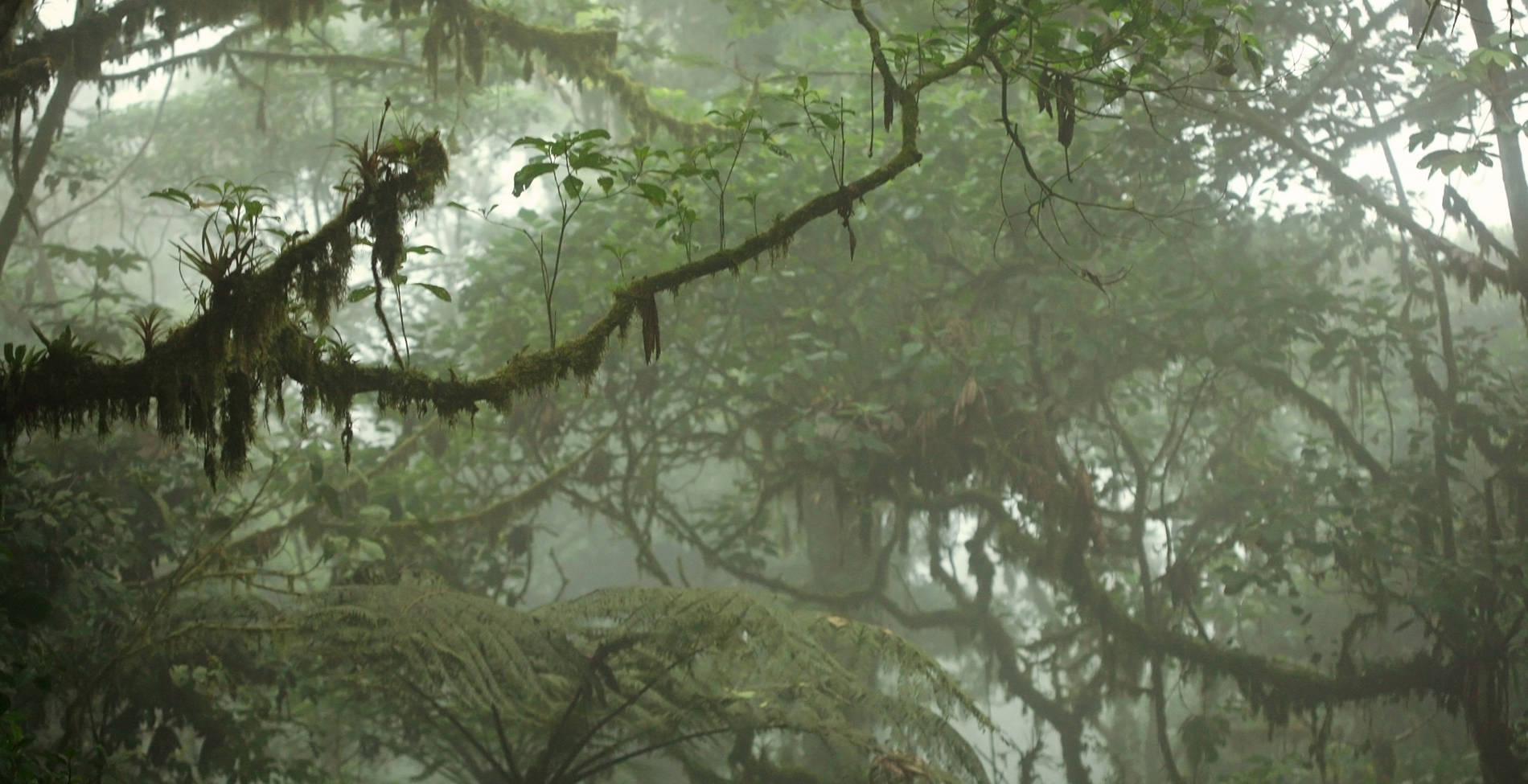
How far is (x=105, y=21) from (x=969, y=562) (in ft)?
21.2

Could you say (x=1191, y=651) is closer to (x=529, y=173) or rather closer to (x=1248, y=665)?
(x=1248, y=665)

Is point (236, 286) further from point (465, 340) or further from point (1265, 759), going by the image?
point (1265, 759)

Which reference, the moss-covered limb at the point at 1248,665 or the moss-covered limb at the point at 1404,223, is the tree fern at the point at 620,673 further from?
the moss-covered limb at the point at 1404,223

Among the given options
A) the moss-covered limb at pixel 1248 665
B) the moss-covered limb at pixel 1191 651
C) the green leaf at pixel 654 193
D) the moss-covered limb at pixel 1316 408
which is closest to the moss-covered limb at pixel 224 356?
the green leaf at pixel 654 193

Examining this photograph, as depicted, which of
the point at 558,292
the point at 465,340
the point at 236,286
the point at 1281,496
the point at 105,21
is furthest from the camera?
the point at 465,340

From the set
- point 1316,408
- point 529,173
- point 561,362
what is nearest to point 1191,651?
point 1316,408

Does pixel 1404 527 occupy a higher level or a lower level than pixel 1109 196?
lower

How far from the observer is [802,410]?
24.2 feet

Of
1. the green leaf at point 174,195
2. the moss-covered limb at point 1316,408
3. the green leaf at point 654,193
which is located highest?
the green leaf at point 654,193

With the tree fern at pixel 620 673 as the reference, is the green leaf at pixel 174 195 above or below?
above

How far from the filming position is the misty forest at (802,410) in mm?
4090

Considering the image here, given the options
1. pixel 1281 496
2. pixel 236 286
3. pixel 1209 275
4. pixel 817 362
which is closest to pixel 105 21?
pixel 236 286

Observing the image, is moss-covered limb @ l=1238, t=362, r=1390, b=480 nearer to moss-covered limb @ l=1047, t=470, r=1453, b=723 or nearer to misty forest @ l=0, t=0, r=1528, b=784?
misty forest @ l=0, t=0, r=1528, b=784

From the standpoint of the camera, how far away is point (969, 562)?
24.7 ft
